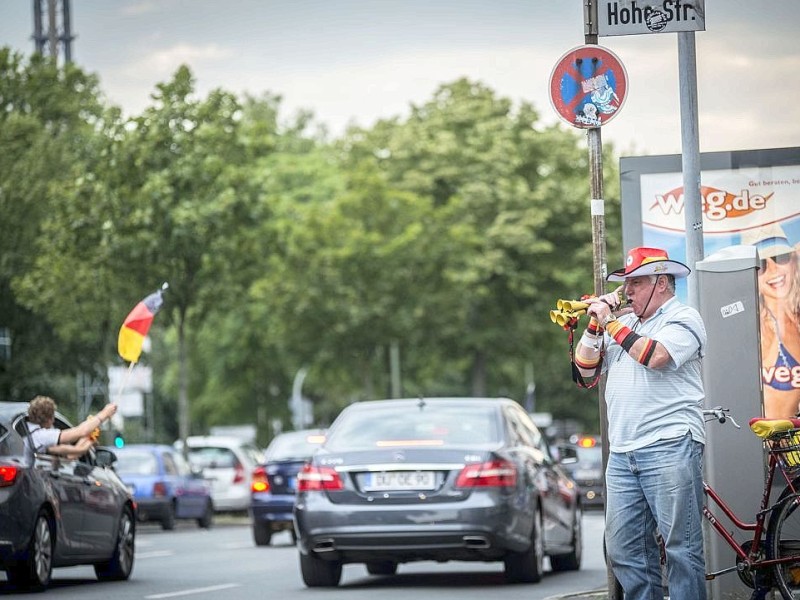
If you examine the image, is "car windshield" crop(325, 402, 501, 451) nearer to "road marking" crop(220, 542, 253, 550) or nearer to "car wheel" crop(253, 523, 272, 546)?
"road marking" crop(220, 542, 253, 550)

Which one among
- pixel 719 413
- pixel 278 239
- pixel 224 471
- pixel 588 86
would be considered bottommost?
pixel 224 471

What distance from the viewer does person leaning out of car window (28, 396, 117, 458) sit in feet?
49.2

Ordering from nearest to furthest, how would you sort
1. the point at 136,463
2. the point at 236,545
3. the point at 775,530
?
the point at 775,530, the point at 236,545, the point at 136,463

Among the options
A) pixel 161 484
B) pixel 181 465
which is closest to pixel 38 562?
pixel 161 484

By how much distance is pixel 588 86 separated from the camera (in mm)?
→ 11312

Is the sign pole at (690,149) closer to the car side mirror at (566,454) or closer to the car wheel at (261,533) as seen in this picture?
the car side mirror at (566,454)

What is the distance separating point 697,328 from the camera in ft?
28.1

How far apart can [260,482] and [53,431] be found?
382 inches

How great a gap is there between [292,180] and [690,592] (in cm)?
5932

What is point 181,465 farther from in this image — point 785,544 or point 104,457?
point 785,544

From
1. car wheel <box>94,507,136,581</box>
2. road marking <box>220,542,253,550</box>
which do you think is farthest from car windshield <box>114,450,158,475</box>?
car wheel <box>94,507,136,581</box>

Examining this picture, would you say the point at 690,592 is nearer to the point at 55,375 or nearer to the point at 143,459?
the point at 143,459

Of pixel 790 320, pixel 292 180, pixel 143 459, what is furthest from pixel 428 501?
pixel 292 180

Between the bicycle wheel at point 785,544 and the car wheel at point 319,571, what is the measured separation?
5.61 meters
